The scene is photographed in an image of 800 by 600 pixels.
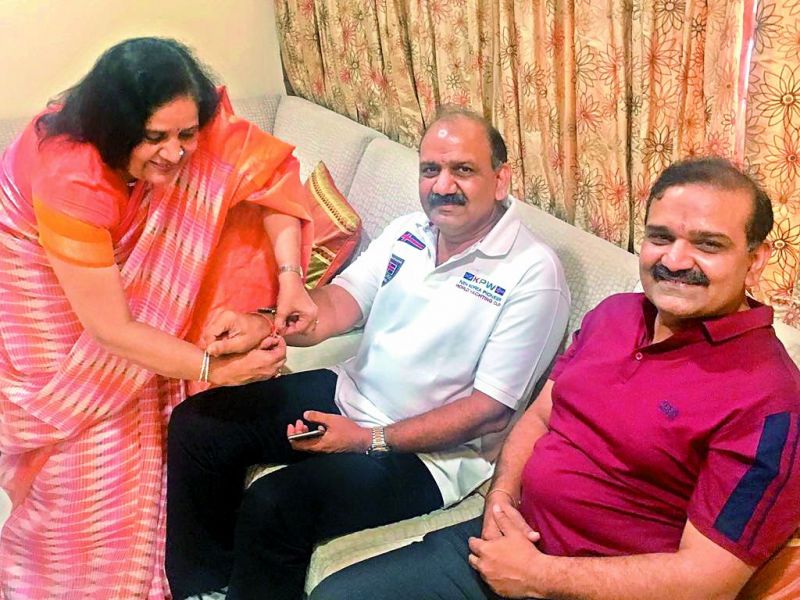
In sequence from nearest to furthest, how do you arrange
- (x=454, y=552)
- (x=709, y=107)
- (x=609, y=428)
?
1. (x=609, y=428)
2. (x=454, y=552)
3. (x=709, y=107)

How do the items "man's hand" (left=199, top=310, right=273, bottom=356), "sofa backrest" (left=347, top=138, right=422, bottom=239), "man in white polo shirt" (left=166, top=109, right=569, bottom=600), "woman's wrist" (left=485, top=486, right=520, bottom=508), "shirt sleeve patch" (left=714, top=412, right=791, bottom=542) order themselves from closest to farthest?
"shirt sleeve patch" (left=714, top=412, right=791, bottom=542), "woman's wrist" (left=485, top=486, right=520, bottom=508), "man in white polo shirt" (left=166, top=109, right=569, bottom=600), "man's hand" (left=199, top=310, right=273, bottom=356), "sofa backrest" (left=347, top=138, right=422, bottom=239)

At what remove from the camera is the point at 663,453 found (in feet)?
3.51

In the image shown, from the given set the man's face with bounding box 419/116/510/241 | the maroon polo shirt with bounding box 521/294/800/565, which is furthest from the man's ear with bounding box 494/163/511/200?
the maroon polo shirt with bounding box 521/294/800/565

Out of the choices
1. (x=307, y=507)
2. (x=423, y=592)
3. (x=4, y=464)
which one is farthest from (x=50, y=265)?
(x=423, y=592)

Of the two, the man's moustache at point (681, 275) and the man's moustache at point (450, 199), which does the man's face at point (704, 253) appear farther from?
the man's moustache at point (450, 199)

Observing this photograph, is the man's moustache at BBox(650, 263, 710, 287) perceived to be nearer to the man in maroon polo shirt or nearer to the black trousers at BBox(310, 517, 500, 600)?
the man in maroon polo shirt

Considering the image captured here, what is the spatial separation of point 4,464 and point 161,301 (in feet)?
1.75

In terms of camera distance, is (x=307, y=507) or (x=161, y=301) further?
(x=161, y=301)

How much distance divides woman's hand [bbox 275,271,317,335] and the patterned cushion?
53 centimetres

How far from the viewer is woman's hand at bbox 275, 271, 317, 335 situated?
63.8 inches

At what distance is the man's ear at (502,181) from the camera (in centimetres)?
153

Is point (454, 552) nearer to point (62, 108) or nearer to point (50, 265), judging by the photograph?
point (50, 265)

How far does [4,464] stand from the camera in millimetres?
1691

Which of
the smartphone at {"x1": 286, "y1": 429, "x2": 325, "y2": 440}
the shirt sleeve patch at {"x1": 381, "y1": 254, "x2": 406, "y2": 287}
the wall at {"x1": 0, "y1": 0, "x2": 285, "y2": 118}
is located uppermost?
the wall at {"x1": 0, "y1": 0, "x2": 285, "y2": 118}
